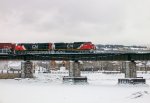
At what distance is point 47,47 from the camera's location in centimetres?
8656

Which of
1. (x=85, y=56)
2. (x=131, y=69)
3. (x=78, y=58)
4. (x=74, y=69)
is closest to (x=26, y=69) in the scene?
(x=74, y=69)

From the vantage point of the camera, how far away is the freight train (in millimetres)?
82312

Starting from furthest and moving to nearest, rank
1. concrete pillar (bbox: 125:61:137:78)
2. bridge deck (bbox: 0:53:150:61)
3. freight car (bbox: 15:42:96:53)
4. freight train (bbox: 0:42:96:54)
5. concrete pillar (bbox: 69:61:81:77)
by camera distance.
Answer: concrete pillar (bbox: 69:61:81:77) → freight train (bbox: 0:42:96:54) → freight car (bbox: 15:42:96:53) → bridge deck (bbox: 0:53:150:61) → concrete pillar (bbox: 125:61:137:78)

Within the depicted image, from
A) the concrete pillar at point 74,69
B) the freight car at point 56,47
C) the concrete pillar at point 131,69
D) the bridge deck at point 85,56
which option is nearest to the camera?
the concrete pillar at point 131,69

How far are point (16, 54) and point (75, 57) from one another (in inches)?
603

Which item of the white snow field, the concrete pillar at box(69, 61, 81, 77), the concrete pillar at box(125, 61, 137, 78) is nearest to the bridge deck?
the concrete pillar at box(125, 61, 137, 78)

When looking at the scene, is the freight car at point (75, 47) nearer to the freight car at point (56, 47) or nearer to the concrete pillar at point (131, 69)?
the freight car at point (56, 47)

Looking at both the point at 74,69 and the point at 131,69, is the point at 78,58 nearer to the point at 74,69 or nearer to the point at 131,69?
the point at 74,69

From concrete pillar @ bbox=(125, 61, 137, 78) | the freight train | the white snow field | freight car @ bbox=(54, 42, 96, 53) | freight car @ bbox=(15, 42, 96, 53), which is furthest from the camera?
the freight train

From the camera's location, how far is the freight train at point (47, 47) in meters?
82.3

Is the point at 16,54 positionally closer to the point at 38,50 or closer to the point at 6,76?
the point at 38,50

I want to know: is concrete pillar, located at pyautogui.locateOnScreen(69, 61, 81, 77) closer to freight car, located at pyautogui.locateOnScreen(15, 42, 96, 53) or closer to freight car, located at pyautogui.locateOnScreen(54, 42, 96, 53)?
Result: freight car, located at pyautogui.locateOnScreen(15, 42, 96, 53)

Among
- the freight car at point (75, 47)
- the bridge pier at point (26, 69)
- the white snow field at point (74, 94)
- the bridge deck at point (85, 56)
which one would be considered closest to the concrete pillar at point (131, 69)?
the bridge deck at point (85, 56)

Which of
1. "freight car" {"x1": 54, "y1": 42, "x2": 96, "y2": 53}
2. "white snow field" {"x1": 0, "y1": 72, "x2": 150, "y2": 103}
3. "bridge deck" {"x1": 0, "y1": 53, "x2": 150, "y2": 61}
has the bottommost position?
"white snow field" {"x1": 0, "y1": 72, "x2": 150, "y2": 103}
